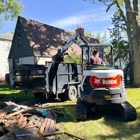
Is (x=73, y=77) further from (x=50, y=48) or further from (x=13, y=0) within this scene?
(x=13, y=0)

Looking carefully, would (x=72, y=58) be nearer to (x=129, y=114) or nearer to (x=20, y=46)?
(x=20, y=46)

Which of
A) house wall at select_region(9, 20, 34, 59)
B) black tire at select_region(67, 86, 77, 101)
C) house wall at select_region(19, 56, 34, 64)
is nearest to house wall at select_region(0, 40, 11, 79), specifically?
house wall at select_region(9, 20, 34, 59)

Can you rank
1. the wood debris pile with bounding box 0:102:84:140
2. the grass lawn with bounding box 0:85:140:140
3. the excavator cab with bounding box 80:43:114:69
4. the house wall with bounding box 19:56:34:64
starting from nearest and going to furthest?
the wood debris pile with bounding box 0:102:84:140
the grass lawn with bounding box 0:85:140:140
the excavator cab with bounding box 80:43:114:69
the house wall with bounding box 19:56:34:64

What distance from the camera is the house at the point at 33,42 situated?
18797 mm

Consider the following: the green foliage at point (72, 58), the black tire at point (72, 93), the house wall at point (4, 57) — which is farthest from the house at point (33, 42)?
the house wall at point (4, 57)

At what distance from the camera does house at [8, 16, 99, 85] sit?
1880 cm

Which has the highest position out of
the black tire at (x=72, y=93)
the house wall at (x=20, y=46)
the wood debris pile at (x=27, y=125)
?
the house wall at (x=20, y=46)

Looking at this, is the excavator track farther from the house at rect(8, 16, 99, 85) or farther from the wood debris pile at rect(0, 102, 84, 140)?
A: the house at rect(8, 16, 99, 85)

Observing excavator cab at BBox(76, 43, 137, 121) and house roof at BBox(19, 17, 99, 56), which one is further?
house roof at BBox(19, 17, 99, 56)

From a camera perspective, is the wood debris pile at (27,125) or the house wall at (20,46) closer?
the wood debris pile at (27,125)

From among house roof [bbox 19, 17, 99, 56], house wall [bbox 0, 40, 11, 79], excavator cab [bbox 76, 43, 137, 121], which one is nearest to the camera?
excavator cab [bbox 76, 43, 137, 121]

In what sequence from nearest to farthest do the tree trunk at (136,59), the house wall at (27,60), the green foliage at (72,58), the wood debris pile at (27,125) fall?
1. the wood debris pile at (27,125)
2. the tree trunk at (136,59)
3. the green foliage at (72,58)
4. the house wall at (27,60)

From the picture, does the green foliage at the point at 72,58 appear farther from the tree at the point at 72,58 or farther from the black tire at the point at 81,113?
the black tire at the point at 81,113

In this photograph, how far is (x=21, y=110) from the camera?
679cm
